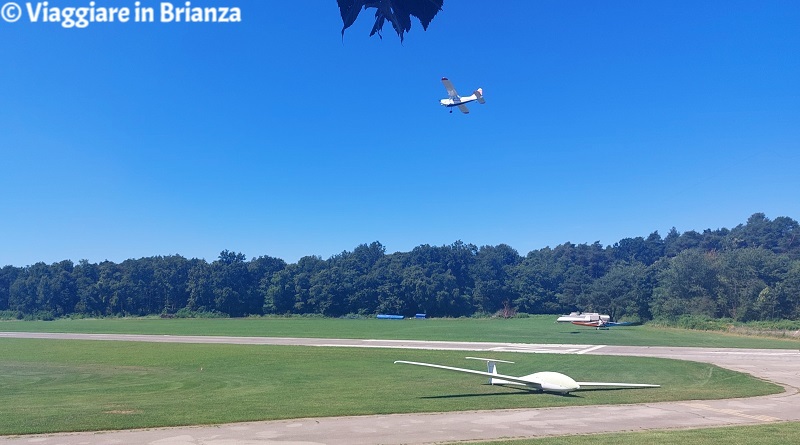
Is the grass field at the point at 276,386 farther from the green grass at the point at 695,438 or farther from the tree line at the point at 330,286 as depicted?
the tree line at the point at 330,286

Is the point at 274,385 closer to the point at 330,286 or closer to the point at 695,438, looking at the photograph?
the point at 695,438

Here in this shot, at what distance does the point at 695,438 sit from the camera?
15.8 meters

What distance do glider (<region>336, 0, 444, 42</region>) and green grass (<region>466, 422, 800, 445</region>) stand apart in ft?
46.5

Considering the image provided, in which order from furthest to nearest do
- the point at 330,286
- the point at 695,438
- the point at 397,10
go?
the point at 330,286 < the point at 695,438 < the point at 397,10

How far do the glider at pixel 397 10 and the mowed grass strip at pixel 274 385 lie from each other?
17813 mm

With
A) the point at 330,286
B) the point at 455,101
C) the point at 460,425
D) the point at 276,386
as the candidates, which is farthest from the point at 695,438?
the point at 330,286

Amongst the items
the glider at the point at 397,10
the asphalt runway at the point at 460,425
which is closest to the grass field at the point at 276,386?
the asphalt runway at the point at 460,425

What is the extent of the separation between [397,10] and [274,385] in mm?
26750

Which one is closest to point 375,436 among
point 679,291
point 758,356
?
point 758,356

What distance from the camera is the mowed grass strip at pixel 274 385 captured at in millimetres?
20125

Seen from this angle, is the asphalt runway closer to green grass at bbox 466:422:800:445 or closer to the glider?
green grass at bbox 466:422:800:445

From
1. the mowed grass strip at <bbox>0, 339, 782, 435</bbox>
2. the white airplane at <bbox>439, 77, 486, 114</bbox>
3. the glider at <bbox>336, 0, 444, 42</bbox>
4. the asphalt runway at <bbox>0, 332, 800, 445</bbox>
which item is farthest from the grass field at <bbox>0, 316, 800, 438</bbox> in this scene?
the glider at <bbox>336, 0, 444, 42</bbox>

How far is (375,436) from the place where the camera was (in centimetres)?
1664

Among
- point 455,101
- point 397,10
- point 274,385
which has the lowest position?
point 274,385
